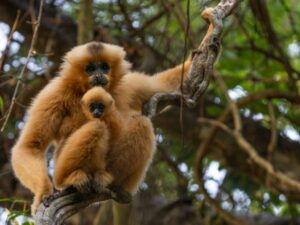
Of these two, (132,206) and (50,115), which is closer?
(50,115)

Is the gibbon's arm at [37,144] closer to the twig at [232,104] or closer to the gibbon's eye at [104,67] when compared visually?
the gibbon's eye at [104,67]

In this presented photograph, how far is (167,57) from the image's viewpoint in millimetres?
8219

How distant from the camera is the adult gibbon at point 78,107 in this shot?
5027 millimetres

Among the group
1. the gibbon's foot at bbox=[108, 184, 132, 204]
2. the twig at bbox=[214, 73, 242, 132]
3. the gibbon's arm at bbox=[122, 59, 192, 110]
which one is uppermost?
the gibbon's arm at bbox=[122, 59, 192, 110]

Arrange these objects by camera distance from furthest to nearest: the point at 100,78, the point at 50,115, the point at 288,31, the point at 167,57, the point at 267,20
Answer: the point at 288,31, the point at 167,57, the point at 267,20, the point at 100,78, the point at 50,115

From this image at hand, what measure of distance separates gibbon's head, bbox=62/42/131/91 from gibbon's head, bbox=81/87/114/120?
1.67 feet

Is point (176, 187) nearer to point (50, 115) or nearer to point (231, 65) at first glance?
point (231, 65)

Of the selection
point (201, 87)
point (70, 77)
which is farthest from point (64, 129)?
point (201, 87)

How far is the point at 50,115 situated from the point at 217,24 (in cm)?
151

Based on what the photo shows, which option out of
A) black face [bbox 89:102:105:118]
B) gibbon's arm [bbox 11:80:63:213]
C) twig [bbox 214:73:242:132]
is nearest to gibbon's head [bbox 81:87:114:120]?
black face [bbox 89:102:105:118]

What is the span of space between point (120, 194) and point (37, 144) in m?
0.76

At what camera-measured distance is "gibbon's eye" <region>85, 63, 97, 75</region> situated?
19.1 feet

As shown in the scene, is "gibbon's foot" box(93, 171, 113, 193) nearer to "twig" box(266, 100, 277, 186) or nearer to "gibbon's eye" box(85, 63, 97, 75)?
"gibbon's eye" box(85, 63, 97, 75)

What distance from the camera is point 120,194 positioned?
5.28 meters
